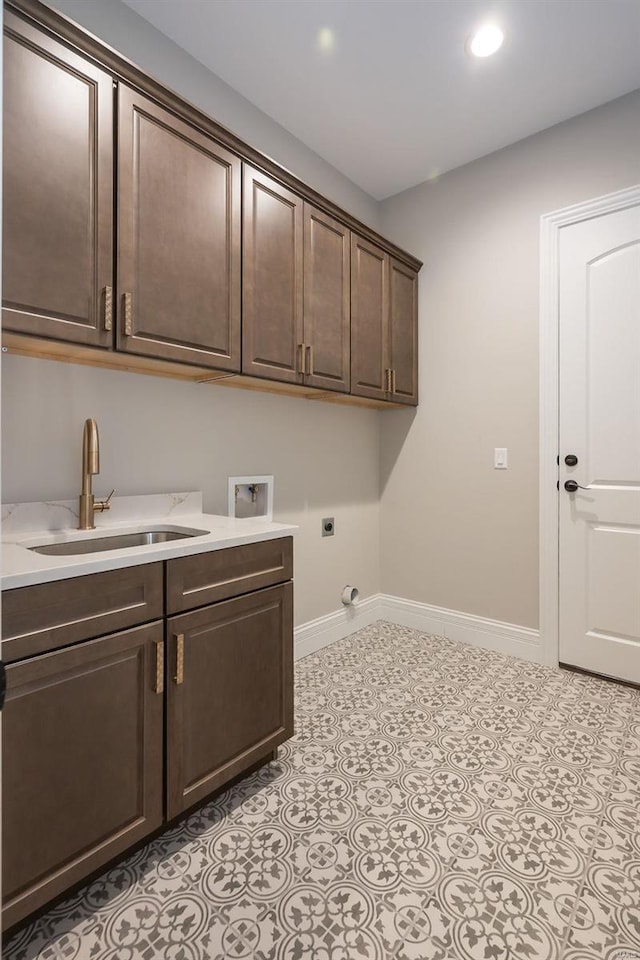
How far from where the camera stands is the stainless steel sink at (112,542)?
62.2 inches

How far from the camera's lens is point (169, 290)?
1673 millimetres

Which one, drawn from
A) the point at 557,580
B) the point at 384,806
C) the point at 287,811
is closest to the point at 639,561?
the point at 557,580

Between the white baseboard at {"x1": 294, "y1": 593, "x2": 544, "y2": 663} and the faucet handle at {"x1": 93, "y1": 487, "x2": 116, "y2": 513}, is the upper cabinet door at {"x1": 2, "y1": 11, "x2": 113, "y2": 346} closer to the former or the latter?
the faucet handle at {"x1": 93, "y1": 487, "x2": 116, "y2": 513}

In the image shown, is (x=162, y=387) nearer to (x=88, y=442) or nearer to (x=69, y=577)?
(x=88, y=442)

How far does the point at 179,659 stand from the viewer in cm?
139

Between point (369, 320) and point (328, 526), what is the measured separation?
1.17m

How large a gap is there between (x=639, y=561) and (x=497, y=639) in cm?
85

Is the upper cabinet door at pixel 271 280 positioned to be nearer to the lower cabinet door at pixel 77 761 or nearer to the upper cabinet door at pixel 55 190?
the upper cabinet door at pixel 55 190

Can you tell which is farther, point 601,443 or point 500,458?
point 500,458

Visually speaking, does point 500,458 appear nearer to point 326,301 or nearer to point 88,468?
point 326,301

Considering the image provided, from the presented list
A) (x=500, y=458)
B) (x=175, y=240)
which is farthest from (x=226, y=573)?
(x=500, y=458)

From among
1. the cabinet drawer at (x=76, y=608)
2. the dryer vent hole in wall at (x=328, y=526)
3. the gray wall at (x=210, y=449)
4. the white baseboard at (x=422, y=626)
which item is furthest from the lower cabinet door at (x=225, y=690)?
the dryer vent hole in wall at (x=328, y=526)

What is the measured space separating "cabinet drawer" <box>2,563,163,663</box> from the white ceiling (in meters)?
2.16

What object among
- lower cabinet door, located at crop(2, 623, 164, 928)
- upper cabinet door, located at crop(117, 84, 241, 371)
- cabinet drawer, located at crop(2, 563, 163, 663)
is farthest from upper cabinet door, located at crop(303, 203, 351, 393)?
lower cabinet door, located at crop(2, 623, 164, 928)
